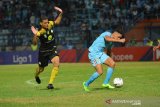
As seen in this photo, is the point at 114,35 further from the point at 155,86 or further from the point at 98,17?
the point at 98,17

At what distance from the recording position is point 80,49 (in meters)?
43.6

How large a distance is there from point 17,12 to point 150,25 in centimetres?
1259

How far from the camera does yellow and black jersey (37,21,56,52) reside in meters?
18.7

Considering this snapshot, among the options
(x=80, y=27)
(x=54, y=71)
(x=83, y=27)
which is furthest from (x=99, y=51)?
(x=80, y=27)

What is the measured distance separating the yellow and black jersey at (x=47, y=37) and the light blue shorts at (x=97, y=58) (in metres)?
1.79

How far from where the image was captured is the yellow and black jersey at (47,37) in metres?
18.7

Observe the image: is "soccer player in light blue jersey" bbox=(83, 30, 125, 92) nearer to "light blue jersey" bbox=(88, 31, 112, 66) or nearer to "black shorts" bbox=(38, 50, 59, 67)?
"light blue jersey" bbox=(88, 31, 112, 66)

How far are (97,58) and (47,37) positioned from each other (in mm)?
2196

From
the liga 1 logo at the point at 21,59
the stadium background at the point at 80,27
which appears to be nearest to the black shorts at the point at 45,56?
the stadium background at the point at 80,27

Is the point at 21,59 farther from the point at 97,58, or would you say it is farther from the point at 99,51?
the point at 97,58

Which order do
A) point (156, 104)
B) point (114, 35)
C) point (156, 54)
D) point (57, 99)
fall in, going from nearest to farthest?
point (156, 104)
point (57, 99)
point (114, 35)
point (156, 54)

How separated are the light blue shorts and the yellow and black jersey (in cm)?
179

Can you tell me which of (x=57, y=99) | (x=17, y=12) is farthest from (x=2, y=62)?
(x=57, y=99)

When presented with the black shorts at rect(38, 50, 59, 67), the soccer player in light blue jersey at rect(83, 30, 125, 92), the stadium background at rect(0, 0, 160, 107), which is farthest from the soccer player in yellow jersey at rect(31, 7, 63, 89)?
the stadium background at rect(0, 0, 160, 107)
